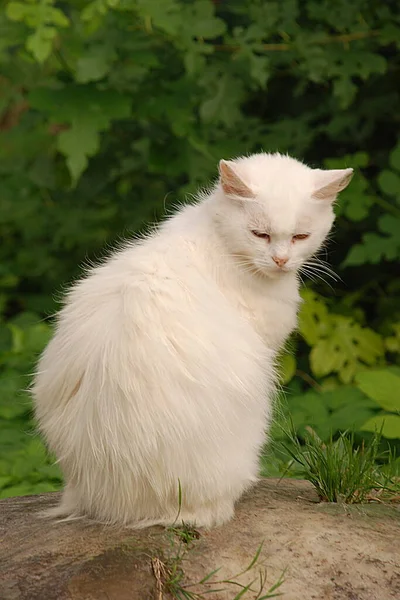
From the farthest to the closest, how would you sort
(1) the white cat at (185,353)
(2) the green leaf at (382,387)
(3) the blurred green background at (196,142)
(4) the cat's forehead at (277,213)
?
(3) the blurred green background at (196,142) < (2) the green leaf at (382,387) < (4) the cat's forehead at (277,213) < (1) the white cat at (185,353)

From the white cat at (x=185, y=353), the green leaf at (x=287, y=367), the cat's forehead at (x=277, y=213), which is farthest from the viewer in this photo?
the green leaf at (x=287, y=367)

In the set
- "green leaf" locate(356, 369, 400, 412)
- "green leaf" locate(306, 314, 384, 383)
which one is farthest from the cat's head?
"green leaf" locate(306, 314, 384, 383)

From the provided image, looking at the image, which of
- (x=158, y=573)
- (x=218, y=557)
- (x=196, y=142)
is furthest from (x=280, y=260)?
(x=196, y=142)

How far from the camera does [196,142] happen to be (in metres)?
5.62

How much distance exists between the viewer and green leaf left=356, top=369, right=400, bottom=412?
4.56 metres

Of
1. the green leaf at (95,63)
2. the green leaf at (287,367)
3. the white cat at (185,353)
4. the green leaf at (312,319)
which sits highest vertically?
the green leaf at (95,63)

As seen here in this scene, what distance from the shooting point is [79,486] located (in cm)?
335

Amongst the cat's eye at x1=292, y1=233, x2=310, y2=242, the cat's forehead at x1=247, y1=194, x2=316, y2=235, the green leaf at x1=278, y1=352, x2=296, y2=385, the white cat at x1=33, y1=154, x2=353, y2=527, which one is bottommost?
the green leaf at x1=278, y1=352, x2=296, y2=385

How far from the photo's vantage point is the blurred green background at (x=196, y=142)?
5082 millimetres

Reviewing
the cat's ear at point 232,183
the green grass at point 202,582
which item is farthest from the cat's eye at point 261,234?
the green grass at point 202,582

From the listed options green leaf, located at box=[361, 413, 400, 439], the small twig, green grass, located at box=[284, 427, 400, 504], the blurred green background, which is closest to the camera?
the small twig

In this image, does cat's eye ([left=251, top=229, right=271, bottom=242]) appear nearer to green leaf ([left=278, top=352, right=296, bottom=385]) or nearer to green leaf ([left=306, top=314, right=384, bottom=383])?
green leaf ([left=278, top=352, right=296, bottom=385])

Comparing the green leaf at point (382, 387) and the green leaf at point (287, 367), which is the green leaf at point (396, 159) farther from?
the green leaf at point (382, 387)

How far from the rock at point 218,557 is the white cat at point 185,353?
0.11 meters
